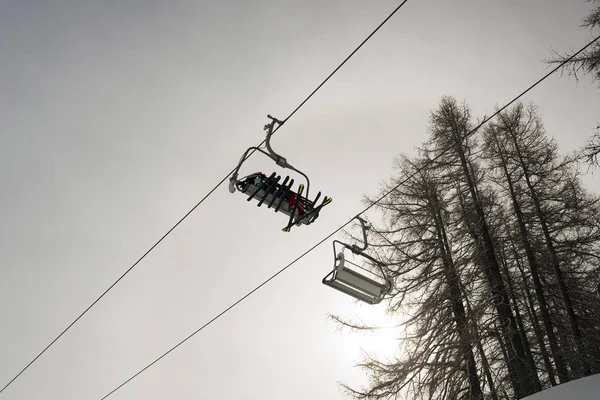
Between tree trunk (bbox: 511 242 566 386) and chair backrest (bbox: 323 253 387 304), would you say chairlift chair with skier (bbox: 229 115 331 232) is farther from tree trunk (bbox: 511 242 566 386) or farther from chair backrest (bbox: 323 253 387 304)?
tree trunk (bbox: 511 242 566 386)

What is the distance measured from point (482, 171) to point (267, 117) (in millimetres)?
9857

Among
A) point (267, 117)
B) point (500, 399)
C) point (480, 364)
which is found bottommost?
point (500, 399)

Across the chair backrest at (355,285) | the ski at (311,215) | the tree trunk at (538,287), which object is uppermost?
the tree trunk at (538,287)

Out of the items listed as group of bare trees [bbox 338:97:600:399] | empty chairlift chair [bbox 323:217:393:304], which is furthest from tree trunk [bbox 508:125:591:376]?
empty chairlift chair [bbox 323:217:393:304]

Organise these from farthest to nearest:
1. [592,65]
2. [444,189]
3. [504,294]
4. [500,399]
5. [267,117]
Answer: [444,189], [504,294], [500,399], [592,65], [267,117]

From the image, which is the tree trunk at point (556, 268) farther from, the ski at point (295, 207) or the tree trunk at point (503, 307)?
the ski at point (295, 207)

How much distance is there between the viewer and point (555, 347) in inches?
570

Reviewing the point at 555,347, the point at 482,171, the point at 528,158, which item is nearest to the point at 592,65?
the point at 482,171

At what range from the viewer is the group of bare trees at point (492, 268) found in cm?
1302

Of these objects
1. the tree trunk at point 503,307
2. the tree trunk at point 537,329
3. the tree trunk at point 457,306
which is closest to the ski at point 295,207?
the tree trunk at point 503,307

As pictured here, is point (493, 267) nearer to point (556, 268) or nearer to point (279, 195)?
point (556, 268)

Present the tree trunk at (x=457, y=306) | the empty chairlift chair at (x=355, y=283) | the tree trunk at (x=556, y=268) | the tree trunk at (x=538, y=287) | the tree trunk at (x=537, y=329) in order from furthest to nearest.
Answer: the tree trunk at (x=537, y=329)
the tree trunk at (x=538, y=287)
the tree trunk at (x=556, y=268)
the tree trunk at (x=457, y=306)
the empty chairlift chair at (x=355, y=283)

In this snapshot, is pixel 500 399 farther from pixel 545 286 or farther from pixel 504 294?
pixel 545 286

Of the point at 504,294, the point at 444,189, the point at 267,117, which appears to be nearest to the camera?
the point at 267,117
